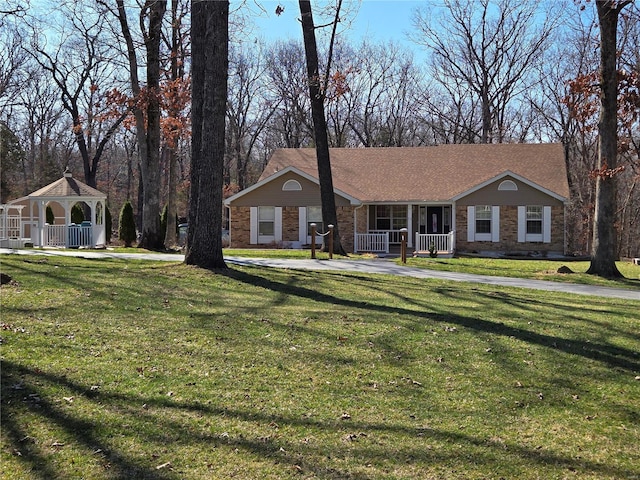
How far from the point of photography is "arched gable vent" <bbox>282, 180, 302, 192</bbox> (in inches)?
1032

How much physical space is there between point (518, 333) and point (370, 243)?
706 inches

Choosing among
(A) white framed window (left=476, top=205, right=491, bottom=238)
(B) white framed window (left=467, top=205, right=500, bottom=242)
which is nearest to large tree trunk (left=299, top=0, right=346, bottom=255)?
(B) white framed window (left=467, top=205, right=500, bottom=242)

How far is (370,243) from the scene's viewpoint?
25.3 m

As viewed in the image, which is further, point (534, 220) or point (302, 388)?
point (534, 220)

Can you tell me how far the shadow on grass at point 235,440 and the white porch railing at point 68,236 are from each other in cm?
1777

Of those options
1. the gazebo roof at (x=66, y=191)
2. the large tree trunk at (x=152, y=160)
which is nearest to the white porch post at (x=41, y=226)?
the gazebo roof at (x=66, y=191)

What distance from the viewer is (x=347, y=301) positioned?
925cm

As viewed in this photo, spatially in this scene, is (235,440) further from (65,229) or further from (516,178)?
(516,178)

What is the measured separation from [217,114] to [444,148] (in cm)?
2100

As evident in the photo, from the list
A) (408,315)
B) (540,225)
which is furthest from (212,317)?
(540,225)

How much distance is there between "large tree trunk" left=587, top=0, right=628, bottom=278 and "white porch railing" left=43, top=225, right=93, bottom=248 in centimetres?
1664

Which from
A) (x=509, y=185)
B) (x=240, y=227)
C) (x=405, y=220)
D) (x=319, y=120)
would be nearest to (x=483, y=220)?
(x=509, y=185)

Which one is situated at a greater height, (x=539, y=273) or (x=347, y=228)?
(x=347, y=228)

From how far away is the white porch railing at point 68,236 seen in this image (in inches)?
848
